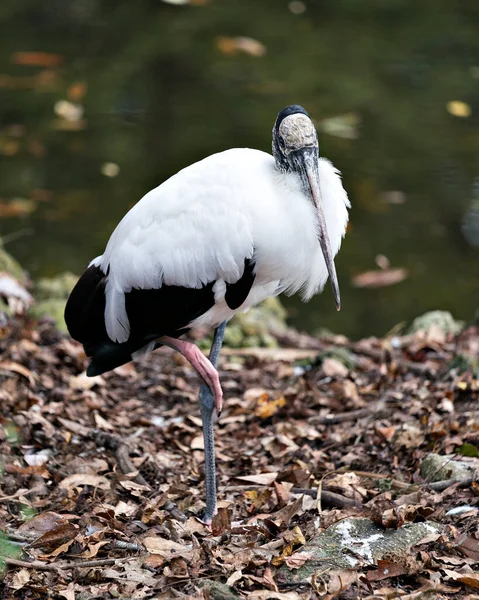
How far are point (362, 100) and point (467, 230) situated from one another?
2.42m

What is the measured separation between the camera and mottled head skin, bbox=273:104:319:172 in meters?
4.02

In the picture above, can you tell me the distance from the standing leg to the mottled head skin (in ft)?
2.66

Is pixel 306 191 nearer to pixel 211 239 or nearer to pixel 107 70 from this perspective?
pixel 211 239

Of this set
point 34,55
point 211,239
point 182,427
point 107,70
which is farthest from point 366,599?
point 34,55

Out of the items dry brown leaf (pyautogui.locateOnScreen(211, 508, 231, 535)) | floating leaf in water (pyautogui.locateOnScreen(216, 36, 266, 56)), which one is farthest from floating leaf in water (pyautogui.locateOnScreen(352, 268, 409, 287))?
floating leaf in water (pyautogui.locateOnScreen(216, 36, 266, 56))

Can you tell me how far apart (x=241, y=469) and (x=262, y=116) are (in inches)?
215

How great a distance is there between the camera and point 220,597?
3.18 metres

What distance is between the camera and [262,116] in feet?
31.2

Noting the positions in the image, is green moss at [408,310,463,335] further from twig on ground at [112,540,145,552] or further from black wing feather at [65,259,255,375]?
twig on ground at [112,540,145,552]

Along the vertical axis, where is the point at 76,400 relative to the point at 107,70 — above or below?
below

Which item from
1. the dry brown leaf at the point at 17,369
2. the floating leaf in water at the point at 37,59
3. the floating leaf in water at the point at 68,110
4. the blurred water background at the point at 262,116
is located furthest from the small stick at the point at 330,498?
the floating leaf in water at the point at 37,59

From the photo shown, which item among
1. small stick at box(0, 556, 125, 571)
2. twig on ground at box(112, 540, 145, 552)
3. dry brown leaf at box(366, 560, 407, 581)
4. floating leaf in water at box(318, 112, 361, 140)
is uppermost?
floating leaf in water at box(318, 112, 361, 140)

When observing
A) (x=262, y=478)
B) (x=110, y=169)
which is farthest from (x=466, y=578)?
(x=110, y=169)

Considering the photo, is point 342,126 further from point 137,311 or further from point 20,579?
point 20,579
